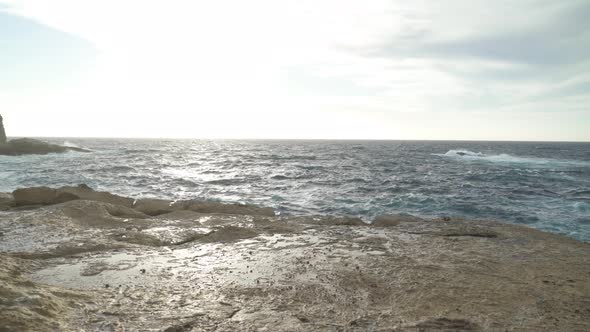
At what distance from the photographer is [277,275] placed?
8.18m

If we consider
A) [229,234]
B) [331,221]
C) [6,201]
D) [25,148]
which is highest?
[25,148]

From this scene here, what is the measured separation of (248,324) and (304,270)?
298cm

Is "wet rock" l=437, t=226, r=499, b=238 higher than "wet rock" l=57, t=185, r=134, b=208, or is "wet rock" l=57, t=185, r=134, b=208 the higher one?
"wet rock" l=57, t=185, r=134, b=208

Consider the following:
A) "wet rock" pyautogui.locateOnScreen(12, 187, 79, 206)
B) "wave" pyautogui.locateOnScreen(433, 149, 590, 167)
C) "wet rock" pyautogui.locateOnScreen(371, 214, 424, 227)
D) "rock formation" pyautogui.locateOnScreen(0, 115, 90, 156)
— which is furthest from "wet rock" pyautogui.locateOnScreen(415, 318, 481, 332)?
"rock formation" pyautogui.locateOnScreen(0, 115, 90, 156)

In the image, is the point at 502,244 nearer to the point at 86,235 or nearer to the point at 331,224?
the point at 331,224

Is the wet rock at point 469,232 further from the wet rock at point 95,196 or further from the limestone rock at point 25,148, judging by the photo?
the limestone rock at point 25,148

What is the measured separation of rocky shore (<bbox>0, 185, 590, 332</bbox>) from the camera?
5.82 metres

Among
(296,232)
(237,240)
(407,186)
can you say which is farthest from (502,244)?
(407,186)

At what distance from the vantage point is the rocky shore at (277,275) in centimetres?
582

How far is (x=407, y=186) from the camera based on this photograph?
27266 mm

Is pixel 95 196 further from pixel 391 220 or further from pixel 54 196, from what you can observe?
pixel 391 220

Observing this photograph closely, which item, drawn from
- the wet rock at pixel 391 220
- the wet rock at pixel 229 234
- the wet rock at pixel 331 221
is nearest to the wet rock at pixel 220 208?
the wet rock at pixel 331 221

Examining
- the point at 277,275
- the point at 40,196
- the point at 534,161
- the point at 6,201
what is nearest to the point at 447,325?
the point at 277,275

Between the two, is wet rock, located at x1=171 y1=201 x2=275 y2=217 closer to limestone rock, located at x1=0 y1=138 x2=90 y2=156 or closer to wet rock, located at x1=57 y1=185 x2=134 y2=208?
wet rock, located at x1=57 y1=185 x2=134 y2=208
